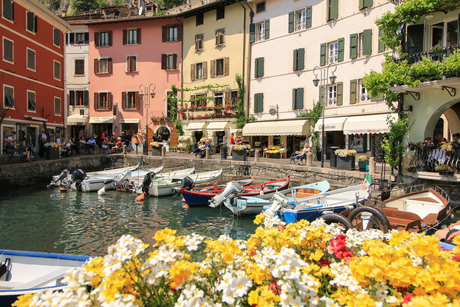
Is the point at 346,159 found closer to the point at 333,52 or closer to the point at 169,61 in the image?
the point at 333,52

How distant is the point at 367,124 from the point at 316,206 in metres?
11.0

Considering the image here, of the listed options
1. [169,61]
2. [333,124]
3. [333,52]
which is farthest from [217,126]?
[333,52]

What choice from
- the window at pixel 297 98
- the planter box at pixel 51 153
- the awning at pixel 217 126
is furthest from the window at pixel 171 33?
the planter box at pixel 51 153

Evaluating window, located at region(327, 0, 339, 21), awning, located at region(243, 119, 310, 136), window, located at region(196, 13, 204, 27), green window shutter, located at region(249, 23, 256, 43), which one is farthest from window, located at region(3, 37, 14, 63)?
window, located at region(327, 0, 339, 21)

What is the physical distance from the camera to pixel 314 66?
24.2 metres

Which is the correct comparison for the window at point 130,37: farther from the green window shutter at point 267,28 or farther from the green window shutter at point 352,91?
the green window shutter at point 352,91

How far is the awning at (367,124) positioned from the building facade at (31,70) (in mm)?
22052

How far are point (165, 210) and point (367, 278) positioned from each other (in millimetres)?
13380

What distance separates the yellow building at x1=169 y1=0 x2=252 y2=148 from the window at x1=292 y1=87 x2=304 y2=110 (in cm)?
492

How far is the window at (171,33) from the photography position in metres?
34.1

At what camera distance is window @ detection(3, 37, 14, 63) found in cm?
2278

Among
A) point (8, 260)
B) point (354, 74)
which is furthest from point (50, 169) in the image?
point (354, 74)

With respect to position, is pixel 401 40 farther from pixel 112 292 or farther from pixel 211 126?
pixel 211 126

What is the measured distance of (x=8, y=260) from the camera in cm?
573
